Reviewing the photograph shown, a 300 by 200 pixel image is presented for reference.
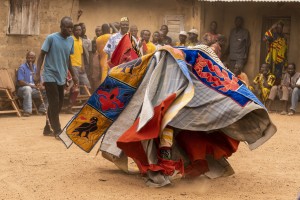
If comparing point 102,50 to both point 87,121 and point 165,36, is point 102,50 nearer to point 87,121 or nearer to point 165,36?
point 165,36

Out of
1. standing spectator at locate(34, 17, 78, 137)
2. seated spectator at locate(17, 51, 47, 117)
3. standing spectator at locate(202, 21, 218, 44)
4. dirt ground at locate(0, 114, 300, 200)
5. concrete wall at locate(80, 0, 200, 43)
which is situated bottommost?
dirt ground at locate(0, 114, 300, 200)

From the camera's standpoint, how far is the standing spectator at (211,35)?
1544 cm

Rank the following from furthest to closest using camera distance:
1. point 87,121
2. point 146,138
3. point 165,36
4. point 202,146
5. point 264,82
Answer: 1. point 165,36
2. point 264,82
3. point 87,121
4. point 202,146
5. point 146,138

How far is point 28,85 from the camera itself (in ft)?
43.5

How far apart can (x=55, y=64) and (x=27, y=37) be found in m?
4.90

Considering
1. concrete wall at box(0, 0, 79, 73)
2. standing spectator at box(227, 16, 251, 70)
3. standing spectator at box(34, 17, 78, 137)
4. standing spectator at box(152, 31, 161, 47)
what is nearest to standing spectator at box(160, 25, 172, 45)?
standing spectator at box(152, 31, 161, 47)

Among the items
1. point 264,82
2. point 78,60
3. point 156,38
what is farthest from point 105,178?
point 264,82

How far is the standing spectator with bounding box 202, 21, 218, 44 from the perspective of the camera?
15.4 m

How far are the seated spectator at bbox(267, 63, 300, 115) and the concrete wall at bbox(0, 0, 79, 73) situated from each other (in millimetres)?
4878

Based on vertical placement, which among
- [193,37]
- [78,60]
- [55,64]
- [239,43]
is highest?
[193,37]

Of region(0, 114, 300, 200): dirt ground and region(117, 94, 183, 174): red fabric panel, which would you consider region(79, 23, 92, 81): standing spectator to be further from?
region(117, 94, 183, 174): red fabric panel

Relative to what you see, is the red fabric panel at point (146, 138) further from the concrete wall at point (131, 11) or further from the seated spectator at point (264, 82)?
the concrete wall at point (131, 11)

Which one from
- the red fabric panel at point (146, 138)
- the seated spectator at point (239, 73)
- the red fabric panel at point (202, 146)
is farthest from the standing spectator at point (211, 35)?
the red fabric panel at point (146, 138)

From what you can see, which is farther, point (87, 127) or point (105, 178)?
point (87, 127)
